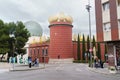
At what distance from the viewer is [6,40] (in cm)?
6475

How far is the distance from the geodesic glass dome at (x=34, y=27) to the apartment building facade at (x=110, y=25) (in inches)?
2509

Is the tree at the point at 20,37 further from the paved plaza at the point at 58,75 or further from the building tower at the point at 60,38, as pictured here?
the paved plaza at the point at 58,75

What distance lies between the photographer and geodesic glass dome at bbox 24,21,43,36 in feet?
312

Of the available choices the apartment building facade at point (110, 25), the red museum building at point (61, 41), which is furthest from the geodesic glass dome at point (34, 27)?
the apartment building facade at point (110, 25)

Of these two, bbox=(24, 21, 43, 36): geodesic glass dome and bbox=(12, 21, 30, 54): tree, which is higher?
bbox=(24, 21, 43, 36): geodesic glass dome

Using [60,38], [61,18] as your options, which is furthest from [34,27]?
[60,38]

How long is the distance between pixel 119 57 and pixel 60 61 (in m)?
38.5

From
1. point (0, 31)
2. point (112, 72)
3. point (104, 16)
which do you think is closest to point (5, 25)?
point (0, 31)

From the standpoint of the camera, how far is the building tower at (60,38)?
7031 centimetres

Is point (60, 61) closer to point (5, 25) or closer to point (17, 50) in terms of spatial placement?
point (17, 50)

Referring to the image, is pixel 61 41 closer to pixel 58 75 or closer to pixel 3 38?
pixel 3 38

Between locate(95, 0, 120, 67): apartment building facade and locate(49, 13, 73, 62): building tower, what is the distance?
37801 millimetres

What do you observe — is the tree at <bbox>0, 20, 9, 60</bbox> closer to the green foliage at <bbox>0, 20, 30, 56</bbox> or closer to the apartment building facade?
the green foliage at <bbox>0, 20, 30, 56</bbox>

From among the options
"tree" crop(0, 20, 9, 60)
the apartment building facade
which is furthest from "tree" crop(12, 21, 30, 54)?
the apartment building facade
